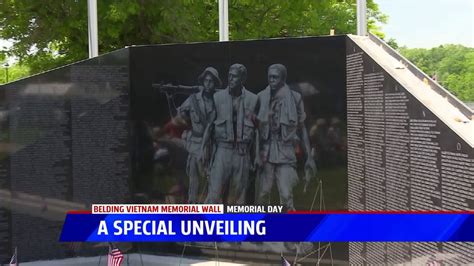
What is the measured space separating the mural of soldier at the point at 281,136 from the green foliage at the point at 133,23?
305 inches

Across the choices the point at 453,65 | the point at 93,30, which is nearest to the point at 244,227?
the point at 93,30

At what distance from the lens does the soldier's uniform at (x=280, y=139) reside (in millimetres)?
11305

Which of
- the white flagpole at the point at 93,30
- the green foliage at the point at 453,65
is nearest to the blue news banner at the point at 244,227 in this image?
the white flagpole at the point at 93,30

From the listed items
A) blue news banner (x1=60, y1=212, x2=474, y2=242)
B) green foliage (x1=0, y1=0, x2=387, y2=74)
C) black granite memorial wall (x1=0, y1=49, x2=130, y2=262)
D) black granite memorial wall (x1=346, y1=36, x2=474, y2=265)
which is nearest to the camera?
black granite memorial wall (x1=346, y1=36, x2=474, y2=265)

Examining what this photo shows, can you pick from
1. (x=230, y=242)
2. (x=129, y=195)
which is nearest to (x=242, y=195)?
(x=230, y=242)

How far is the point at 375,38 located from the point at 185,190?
159 inches

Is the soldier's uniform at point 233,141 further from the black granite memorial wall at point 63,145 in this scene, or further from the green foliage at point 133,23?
the green foliage at point 133,23

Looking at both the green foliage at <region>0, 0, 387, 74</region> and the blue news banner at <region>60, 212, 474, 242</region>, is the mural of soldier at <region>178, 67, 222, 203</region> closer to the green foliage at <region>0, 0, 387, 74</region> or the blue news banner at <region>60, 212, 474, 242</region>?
the blue news banner at <region>60, 212, 474, 242</region>

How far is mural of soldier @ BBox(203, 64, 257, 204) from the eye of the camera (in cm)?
1166

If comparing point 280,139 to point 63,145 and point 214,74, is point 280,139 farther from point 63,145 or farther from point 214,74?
point 63,145

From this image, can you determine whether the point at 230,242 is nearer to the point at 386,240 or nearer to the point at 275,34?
the point at 386,240

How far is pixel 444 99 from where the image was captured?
9375 mm

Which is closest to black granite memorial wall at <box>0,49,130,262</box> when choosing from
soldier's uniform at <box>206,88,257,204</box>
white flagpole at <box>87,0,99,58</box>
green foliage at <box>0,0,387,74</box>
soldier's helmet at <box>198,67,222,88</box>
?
white flagpole at <box>87,0,99,58</box>

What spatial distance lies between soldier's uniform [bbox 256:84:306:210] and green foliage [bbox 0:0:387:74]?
25.6 feet
